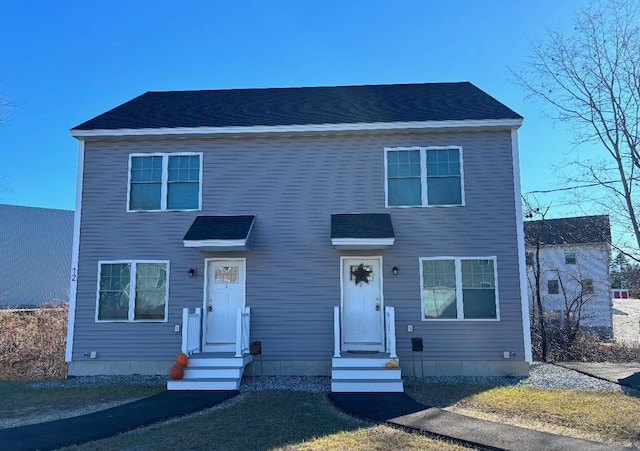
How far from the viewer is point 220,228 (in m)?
9.32

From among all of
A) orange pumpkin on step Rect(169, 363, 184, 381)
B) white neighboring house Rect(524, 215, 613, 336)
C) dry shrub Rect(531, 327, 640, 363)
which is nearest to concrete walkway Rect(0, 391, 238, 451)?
orange pumpkin on step Rect(169, 363, 184, 381)

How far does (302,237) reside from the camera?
32.0ft

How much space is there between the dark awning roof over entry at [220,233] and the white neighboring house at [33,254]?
17.0 metres

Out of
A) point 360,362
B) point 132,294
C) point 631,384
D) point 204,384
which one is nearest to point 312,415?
point 360,362

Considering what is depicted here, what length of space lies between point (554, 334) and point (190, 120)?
1188cm

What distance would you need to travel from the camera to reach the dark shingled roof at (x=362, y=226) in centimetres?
899

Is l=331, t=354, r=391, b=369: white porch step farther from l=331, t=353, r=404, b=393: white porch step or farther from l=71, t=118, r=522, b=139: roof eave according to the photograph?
l=71, t=118, r=522, b=139: roof eave

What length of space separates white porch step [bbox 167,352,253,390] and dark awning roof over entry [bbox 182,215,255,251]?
2.23 m

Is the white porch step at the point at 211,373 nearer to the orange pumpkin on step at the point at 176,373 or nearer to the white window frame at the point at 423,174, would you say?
the orange pumpkin on step at the point at 176,373

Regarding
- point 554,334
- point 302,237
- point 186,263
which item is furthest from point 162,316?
point 554,334

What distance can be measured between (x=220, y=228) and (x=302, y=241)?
1820 mm

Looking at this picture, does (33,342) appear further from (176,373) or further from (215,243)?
(215,243)

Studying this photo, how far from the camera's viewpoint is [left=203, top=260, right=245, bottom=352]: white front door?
9.58 meters

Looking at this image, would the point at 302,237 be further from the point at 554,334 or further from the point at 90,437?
the point at 554,334
